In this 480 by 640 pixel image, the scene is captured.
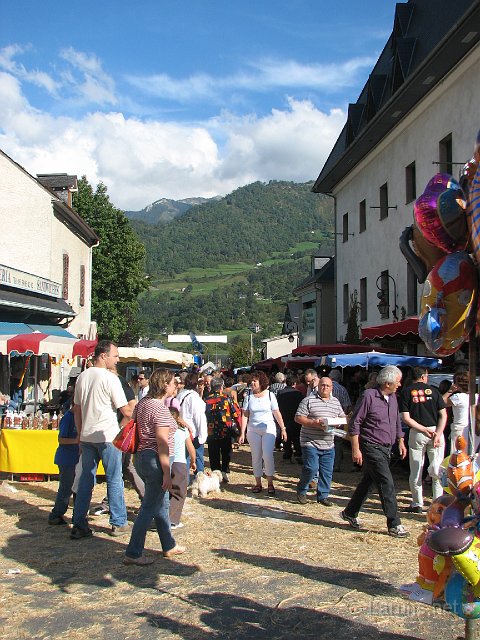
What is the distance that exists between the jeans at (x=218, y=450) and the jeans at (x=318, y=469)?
228 cm

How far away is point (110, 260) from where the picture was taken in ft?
134

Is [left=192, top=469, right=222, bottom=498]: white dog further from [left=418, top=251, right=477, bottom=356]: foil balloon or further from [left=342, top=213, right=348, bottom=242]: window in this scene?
[left=342, top=213, right=348, bottom=242]: window

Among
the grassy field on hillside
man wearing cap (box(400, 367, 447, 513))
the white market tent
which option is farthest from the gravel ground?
the grassy field on hillside

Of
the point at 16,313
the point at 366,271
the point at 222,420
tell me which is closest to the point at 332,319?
the point at 366,271

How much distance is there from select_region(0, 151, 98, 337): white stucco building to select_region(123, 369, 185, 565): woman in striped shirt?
11.7m

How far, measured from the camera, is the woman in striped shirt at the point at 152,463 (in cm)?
600

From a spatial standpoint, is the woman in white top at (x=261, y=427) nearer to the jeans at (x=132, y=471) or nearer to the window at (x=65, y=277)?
the jeans at (x=132, y=471)

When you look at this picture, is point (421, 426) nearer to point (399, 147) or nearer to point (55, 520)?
point (55, 520)

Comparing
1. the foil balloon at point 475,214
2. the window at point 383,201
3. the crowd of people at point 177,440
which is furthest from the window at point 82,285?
the foil balloon at point 475,214

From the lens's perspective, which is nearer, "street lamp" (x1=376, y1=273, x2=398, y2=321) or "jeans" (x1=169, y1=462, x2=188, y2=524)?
"jeans" (x1=169, y1=462, x2=188, y2=524)

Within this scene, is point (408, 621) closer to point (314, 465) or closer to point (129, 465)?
point (314, 465)

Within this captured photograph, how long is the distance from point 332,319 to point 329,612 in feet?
91.6

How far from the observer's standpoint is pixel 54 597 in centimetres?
533

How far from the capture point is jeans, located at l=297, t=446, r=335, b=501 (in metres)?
9.13
